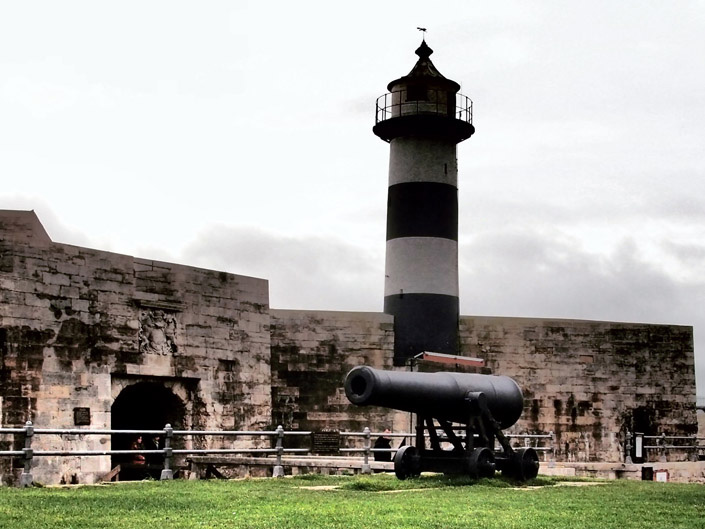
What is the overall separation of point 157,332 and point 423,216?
7.62m

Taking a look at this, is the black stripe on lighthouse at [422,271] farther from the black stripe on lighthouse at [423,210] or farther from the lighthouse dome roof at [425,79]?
the lighthouse dome roof at [425,79]

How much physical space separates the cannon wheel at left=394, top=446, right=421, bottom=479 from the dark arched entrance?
681cm

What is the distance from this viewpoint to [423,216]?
951 inches

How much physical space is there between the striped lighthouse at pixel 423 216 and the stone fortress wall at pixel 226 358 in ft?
2.86

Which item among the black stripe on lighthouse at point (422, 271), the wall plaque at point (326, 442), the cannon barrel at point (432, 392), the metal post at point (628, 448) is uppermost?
the black stripe on lighthouse at point (422, 271)

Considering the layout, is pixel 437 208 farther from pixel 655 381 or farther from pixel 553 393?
pixel 655 381

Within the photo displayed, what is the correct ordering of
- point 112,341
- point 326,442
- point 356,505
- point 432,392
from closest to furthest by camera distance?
point 356,505
point 432,392
point 112,341
point 326,442

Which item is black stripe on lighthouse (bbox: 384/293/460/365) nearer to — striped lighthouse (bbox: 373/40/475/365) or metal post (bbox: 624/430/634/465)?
striped lighthouse (bbox: 373/40/475/365)

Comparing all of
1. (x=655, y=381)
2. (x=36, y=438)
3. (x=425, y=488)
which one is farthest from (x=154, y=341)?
(x=655, y=381)

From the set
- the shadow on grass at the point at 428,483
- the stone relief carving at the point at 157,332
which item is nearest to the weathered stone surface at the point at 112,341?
the stone relief carving at the point at 157,332

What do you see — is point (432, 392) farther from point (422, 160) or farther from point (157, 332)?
point (422, 160)

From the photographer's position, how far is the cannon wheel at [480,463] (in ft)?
42.1

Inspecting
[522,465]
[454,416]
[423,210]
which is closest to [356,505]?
[454,416]

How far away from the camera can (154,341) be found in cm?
1873
